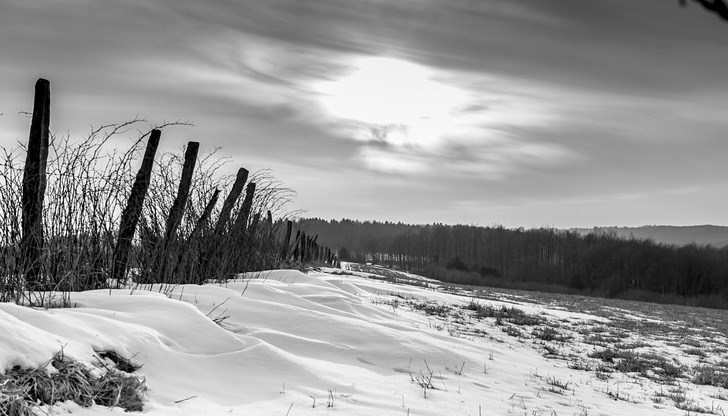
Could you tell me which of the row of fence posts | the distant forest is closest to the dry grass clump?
the row of fence posts

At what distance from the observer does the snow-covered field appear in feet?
9.96

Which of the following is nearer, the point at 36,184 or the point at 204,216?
the point at 36,184

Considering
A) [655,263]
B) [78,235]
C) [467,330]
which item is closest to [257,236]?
[467,330]

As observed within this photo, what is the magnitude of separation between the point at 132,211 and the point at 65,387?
3662 millimetres

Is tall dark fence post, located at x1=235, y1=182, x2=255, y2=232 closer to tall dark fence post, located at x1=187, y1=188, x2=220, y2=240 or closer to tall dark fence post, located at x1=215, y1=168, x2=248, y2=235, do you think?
tall dark fence post, located at x1=215, y1=168, x2=248, y2=235

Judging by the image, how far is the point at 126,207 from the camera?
19.2ft

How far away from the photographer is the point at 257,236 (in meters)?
10.3

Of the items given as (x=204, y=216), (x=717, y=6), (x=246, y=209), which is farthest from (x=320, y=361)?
(x=246, y=209)

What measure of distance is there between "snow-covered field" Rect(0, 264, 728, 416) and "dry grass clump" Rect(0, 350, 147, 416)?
0.20ft

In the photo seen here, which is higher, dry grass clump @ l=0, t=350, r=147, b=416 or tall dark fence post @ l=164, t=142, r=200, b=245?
tall dark fence post @ l=164, t=142, r=200, b=245

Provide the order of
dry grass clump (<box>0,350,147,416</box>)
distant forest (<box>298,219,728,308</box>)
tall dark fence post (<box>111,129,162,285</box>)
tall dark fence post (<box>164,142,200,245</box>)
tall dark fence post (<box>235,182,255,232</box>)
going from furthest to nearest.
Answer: distant forest (<box>298,219,728,308</box>) < tall dark fence post (<box>235,182,255,232</box>) < tall dark fence post (<box>164,142,200,245</box>) < tall dark fence post (<box>111,129,162,285</box>) < dry grass clump (<box>0,350,147,416</box>)

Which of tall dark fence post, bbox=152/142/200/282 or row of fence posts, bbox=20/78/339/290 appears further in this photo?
tall dark fence post, bbox=152/142/200/282

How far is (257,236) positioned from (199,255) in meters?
2.65

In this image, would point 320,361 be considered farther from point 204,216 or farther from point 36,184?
point 204,216
